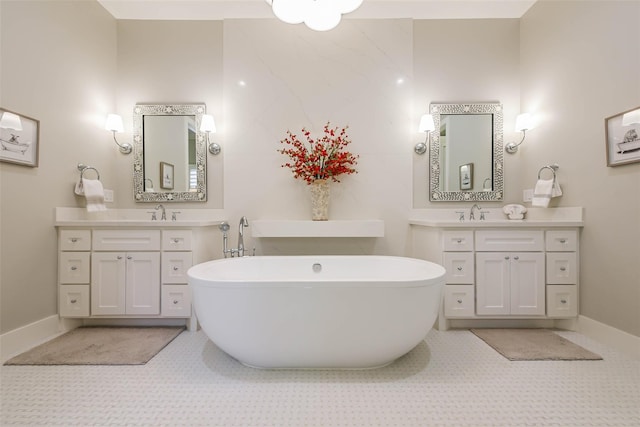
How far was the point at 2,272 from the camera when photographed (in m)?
1.77

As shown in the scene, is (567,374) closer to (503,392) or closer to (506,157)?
(503,392)

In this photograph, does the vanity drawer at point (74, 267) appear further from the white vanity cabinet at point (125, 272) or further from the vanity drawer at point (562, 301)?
the vanity drawer at point (562, 301)

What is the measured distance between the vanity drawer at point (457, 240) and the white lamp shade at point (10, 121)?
291 centimetres

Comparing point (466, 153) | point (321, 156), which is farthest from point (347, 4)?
point (466, 153)

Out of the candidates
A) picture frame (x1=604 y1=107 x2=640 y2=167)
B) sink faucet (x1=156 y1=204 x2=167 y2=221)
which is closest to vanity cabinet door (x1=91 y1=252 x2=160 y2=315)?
sink faucet (x1=156 y1=204 x2=167 y2=221)

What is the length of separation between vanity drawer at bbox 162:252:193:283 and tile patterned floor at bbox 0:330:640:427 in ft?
1.84

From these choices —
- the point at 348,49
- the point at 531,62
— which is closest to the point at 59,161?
the point at 348,49

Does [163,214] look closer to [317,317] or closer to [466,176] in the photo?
[317,317]

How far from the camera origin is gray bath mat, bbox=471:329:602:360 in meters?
1.73

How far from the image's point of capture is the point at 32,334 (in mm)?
1917

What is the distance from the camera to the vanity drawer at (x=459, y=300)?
2.13m

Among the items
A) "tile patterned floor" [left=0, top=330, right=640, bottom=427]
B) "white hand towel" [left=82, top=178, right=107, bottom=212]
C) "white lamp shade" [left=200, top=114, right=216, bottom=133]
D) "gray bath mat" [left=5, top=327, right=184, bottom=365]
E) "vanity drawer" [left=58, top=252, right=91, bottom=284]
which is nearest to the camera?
"tile patterned floor" [left=0, top=330, right=640, bottom=427]

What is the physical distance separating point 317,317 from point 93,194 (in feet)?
6.67

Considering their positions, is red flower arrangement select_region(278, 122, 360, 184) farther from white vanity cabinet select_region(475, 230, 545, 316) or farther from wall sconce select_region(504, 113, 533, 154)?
wall sconce select_region(504, 113, 533, 154)
